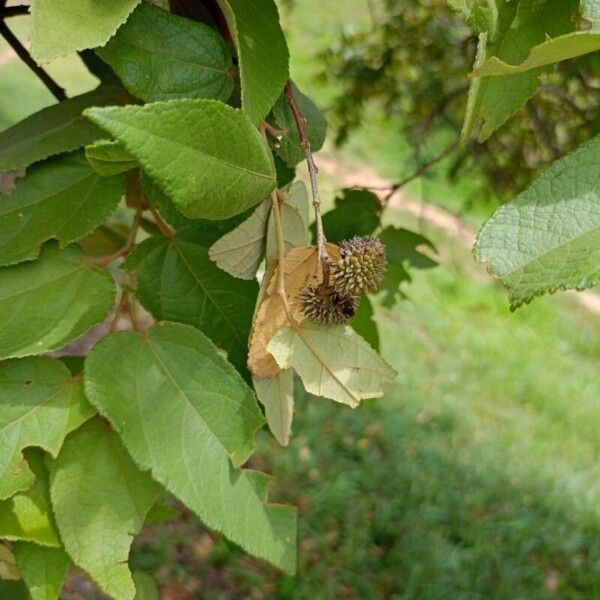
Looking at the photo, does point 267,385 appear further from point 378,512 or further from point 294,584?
point 378,512

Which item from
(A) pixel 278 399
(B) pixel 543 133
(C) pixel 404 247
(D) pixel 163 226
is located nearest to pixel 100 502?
(A) pixel 278 399

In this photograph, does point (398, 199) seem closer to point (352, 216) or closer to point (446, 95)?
point (446, 95)

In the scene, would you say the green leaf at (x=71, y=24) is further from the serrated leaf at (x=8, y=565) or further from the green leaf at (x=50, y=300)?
the serrated leaf at (x=8, y=565)

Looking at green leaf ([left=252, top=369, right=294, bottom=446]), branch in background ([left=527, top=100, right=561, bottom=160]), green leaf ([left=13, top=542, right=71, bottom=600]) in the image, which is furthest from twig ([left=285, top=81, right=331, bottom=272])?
branch in background ([left=527, top=100, right=561, bottom=160])

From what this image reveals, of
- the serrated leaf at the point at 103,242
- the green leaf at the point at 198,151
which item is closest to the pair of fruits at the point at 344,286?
the green leaf at the point at 198,151

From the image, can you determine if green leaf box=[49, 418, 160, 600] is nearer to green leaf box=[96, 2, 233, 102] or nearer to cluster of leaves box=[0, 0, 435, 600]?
cluster of leaves box=[0, 0, 435, 600]

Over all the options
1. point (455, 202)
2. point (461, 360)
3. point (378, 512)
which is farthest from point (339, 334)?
point (455, 202)
